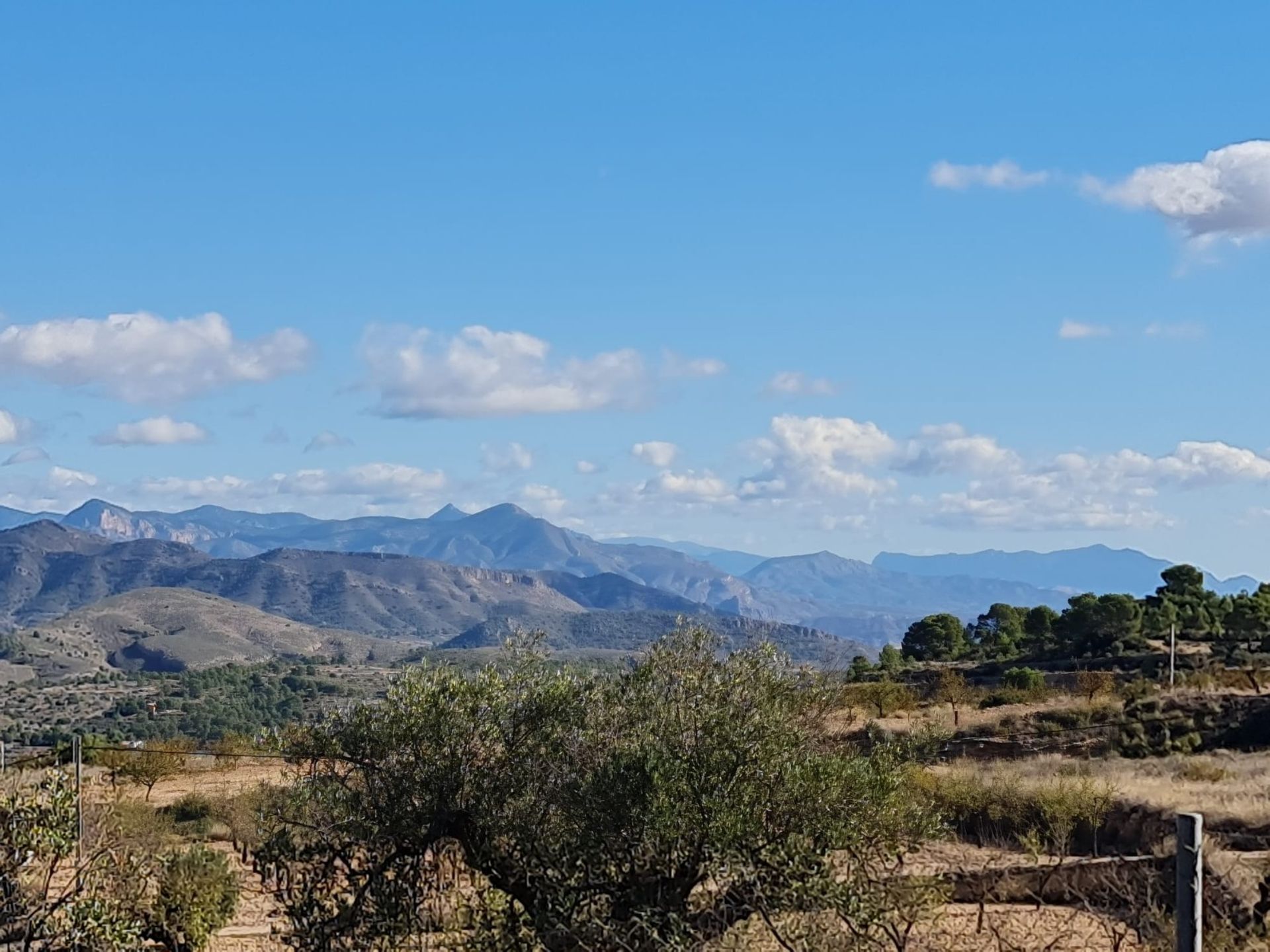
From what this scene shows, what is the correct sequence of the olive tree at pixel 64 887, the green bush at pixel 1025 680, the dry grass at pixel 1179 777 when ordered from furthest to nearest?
1. the green bush at pixel 1025 680
2. the dry grass at pixel 1179 777
3. the olive tree at pixel 64 887

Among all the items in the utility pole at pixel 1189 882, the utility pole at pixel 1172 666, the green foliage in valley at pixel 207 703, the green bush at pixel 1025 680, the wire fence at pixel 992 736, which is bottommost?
the green foliage in valley at pixel 207 703

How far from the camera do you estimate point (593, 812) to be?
1235cm

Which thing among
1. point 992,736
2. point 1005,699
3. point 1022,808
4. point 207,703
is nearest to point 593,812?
point 1022,808

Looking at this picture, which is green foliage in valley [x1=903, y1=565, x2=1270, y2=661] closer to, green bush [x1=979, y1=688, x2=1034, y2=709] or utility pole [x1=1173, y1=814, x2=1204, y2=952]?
green bush [x1=979, y1=688, x2=1034, y2=709]

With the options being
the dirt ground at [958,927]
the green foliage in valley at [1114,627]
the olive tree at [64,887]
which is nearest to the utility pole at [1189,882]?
the dirt ground at [958,927]

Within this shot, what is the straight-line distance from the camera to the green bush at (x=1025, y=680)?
50156 mm

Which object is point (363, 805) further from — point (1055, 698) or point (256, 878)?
point (1055, 698)

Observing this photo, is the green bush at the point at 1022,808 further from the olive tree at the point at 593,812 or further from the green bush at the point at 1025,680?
the green bush at the point at 1025,680

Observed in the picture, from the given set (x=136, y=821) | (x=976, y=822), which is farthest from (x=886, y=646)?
(x=136, y=821)

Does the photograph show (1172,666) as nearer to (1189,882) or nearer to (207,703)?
(1189,882)

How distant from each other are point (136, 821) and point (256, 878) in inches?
139

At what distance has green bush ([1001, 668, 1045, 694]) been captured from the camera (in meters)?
50.2

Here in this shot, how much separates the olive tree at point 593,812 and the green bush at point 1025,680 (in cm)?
3832

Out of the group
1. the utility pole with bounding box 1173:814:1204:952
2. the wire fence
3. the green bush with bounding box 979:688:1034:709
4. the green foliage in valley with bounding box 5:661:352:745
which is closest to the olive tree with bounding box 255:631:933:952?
the utility pole with bounding box 1173:814:1204:952
